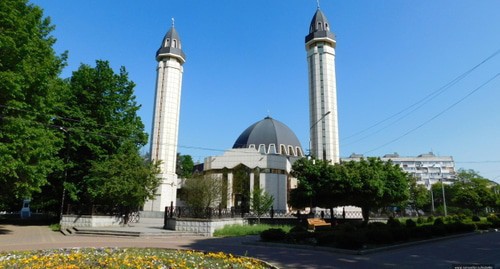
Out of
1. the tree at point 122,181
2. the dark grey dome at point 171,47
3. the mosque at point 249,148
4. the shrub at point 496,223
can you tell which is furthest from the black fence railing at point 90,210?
the dark grey dome at point 171,47

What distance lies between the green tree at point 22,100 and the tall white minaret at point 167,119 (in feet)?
103

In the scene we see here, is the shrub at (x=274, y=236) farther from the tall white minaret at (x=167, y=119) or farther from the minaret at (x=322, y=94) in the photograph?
the minaret at (x=322, y=94)

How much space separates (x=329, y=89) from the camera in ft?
174

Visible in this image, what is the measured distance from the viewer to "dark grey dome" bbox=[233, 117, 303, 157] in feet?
213

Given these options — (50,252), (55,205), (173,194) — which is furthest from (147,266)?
(173,194)

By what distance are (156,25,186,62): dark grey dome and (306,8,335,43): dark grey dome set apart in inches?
832

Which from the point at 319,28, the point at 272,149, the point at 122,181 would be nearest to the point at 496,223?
the point at 122,181

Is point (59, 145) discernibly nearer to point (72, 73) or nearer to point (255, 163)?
point (72, 73)

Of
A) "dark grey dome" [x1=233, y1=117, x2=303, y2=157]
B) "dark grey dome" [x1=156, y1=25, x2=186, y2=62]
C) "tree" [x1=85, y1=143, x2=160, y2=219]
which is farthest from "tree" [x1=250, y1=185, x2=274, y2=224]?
"dark grey dome" [x1=233, y1=117, x2=303, y2=157]

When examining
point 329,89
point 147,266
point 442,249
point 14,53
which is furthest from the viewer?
point 329,89

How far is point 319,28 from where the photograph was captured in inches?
2249

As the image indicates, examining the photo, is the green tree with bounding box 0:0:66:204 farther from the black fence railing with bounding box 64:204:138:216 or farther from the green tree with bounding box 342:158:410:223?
the green tree with bounding box 342:158:410:223

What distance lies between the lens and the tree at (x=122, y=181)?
24.0m

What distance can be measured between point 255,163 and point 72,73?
85.8ft
